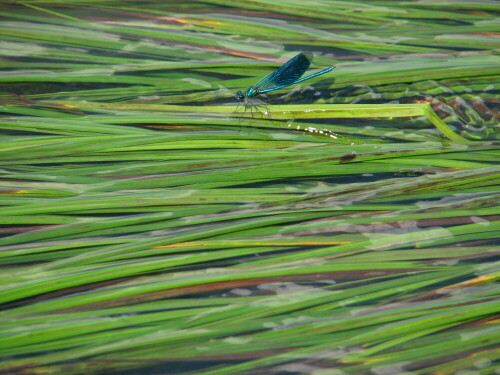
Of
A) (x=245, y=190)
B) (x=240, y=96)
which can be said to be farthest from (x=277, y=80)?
(x=245, y=190)

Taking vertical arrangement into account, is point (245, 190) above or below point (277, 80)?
below

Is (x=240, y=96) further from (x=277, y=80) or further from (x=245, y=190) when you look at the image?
(x=245, y=190)

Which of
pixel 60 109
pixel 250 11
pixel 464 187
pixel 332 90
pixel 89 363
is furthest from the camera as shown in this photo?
pixel 250 11

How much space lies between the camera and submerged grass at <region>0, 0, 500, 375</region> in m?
0.99

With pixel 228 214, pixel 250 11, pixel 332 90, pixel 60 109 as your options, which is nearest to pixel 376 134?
pixel 332 90

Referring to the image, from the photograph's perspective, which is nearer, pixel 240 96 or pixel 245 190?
pixel 245 190

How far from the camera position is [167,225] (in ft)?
3.76

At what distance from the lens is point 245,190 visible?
1.24 metres

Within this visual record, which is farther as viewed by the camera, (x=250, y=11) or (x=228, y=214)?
(x=250, y=11)

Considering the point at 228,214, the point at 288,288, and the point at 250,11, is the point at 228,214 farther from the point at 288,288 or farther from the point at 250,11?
the point at 250,11

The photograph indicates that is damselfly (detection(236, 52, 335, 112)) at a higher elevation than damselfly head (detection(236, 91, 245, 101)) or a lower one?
higher

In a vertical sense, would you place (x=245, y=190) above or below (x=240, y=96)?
below

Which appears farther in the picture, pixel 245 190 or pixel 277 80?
pixel 277 80

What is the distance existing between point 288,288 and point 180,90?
30.5 inches
